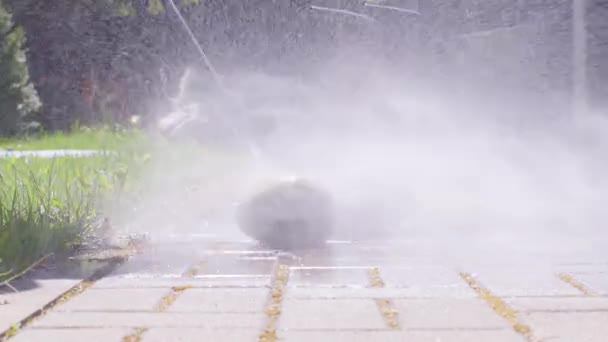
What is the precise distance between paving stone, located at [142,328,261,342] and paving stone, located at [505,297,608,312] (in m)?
0.81

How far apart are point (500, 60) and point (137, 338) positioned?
8.80 metres

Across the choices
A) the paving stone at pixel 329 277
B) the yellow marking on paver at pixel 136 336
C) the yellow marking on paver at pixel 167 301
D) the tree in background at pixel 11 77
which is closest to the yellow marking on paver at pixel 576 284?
the paving stone at pixel 329 277

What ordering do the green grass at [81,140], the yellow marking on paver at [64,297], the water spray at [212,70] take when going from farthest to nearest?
1. the water spray at [212,70]
2. the green grass at [81,140]
3. the yellow marking on paver at [64,297]

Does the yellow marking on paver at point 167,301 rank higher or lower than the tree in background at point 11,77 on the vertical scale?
lower

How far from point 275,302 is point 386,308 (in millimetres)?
343

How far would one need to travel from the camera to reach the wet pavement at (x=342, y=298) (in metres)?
2.42

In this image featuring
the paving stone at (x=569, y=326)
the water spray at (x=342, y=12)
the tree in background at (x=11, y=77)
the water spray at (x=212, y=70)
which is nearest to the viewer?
the paving stone at (x=569, y=326)

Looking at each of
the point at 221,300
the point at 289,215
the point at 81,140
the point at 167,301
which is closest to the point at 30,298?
the point at 167,301

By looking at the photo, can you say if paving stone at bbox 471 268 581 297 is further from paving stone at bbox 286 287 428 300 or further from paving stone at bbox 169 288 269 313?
paving stone at bbox 169 288 269 313

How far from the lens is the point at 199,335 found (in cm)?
240

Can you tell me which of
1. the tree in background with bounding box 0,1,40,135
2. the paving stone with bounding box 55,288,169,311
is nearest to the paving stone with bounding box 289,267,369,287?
the paving stone with bounding box 55,288,169,311

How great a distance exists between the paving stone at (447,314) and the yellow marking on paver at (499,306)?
0.02 m

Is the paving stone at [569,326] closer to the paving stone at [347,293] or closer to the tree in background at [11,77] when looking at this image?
the paving stone at [347,293]

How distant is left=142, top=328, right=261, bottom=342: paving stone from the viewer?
7.74ft
